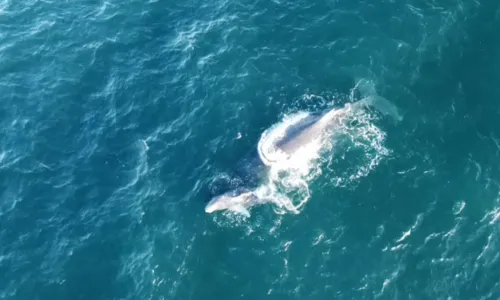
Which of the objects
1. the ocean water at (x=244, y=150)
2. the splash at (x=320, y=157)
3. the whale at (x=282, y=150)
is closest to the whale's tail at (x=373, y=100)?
the whale at (x=282, y=150)

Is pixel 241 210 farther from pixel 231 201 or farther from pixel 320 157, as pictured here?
pixel 320 157

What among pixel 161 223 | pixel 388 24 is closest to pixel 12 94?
pixel 161 223

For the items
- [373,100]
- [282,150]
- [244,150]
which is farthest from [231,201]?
[373,100]

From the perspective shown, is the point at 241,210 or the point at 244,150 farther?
the point at 244,150

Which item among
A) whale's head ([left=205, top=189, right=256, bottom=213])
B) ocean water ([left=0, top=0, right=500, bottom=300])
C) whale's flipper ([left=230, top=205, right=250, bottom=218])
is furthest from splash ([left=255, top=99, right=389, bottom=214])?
whale's flipper ([left=230, top=205, right=250, bottom=218])

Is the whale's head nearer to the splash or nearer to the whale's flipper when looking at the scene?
the whale's flipper

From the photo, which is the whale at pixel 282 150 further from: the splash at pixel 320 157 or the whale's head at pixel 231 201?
the splash at pixel 320 157

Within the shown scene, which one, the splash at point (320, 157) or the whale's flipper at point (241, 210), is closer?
the whale's flipper at point (241, 210)
